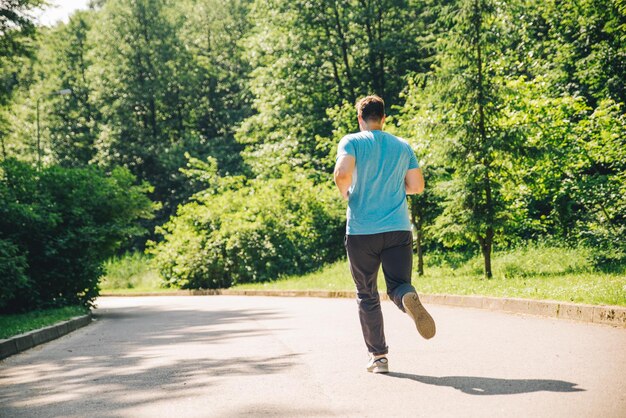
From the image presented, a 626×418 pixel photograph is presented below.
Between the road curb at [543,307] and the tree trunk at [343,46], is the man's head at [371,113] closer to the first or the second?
the road curb at [543,307]

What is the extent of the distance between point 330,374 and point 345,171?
5.21 feet

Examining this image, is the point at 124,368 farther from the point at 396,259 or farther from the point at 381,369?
the point at 396,259

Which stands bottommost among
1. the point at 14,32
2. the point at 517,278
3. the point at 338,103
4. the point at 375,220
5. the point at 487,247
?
the point at 517,278

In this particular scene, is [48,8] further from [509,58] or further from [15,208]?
[509,58]

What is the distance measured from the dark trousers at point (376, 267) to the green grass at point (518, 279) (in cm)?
400

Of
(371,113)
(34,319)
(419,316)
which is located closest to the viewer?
(419,316)

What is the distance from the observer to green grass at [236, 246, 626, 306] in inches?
405

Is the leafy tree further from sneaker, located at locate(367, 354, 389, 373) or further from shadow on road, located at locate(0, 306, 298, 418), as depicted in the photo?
sneaker, located at locate(367, 354, 389, 373)

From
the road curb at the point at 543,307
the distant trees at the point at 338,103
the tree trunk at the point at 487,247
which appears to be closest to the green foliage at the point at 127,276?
the distant trees at the point at 338,103

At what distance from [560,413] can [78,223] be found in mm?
13016

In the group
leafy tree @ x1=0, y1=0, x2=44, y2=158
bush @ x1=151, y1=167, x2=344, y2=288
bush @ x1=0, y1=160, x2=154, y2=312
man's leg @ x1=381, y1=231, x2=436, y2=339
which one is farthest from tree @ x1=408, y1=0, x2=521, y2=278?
man's leg @ x1=381, y1=231, x2=436, y2=339

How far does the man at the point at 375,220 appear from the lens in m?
5.74

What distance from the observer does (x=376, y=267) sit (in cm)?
588

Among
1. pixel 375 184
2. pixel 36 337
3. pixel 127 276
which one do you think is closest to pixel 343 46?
pixel 127 276
